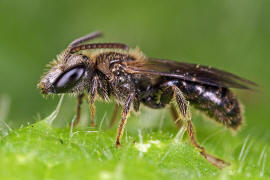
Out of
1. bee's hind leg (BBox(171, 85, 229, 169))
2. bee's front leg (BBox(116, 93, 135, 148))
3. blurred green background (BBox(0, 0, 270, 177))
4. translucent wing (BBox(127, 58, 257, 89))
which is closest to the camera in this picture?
bee's front leg (BBox(116, 93, 135, 148))

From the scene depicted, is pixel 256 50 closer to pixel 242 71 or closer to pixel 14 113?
pixel 242 71

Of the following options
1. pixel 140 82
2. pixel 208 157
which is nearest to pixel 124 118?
pixel 208 157

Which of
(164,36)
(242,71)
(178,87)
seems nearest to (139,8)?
(164,36)

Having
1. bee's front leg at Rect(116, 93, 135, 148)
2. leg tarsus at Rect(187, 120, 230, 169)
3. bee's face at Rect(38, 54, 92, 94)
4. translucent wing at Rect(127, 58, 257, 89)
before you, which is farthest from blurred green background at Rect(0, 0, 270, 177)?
leg tarsus at Rect(187, 120, 230, 169)

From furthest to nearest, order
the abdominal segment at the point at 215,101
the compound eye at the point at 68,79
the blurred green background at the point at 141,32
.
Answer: the blurred green background at the point at 141,32, the abdominal segment at the point at 215,101, the compound eye at the point at 68,79

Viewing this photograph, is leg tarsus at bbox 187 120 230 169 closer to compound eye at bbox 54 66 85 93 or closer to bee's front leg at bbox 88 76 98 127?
bee's front leg at bbox 88 76 98 127

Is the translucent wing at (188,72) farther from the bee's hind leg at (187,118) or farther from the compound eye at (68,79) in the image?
the compound eye at (68,79)

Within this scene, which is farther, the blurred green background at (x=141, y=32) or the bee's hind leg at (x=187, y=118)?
the blurred green background at (x=141, y=32)

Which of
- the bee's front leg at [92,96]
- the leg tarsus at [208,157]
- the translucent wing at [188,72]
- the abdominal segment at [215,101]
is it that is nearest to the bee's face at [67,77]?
the bee's front leg at [92,96]
